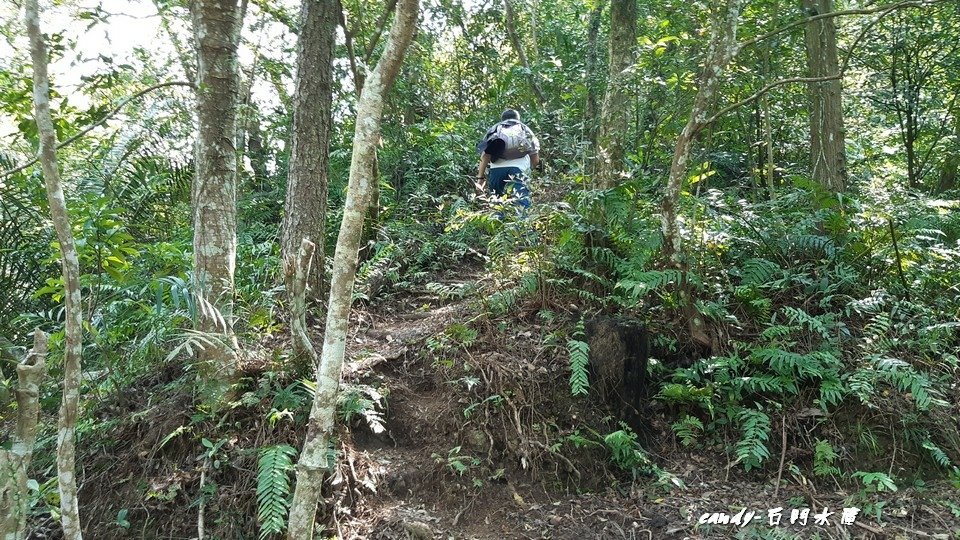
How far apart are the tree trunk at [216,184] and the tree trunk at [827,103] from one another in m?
6.49

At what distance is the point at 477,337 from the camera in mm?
→ 5898

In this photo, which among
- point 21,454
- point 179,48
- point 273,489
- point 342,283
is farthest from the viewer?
point 179,48

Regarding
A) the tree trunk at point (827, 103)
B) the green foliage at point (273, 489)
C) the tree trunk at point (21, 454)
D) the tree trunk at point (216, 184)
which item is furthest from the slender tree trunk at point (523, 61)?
the tree trunk at point (21, 454)

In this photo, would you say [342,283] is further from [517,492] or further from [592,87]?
[592,87]

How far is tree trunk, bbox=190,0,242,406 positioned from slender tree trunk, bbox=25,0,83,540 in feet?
3.45

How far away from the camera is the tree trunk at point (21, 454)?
3.15 metres

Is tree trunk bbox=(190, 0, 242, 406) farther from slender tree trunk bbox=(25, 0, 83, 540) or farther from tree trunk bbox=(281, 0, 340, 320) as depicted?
tree trunk bbox=(281, 0, 340, 320)

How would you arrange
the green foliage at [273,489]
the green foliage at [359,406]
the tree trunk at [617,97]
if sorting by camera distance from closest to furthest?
the green foliage at [273,489], the green foliage at [359,406], the tree trunk at [617,97]

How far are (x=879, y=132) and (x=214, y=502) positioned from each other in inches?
419

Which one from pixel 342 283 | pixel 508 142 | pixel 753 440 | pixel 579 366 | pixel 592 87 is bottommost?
pixel 753 440

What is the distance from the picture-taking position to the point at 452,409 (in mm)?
5340

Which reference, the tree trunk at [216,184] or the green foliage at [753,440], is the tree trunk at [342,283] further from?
the green foliage at [753,440]

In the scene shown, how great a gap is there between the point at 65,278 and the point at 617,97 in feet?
18.9

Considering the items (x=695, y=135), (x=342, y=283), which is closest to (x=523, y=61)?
(x=695, y=135)
